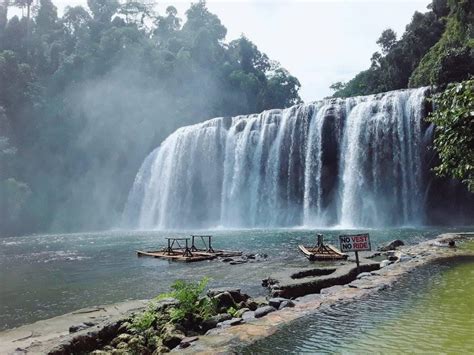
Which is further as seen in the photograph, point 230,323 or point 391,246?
point 391,246

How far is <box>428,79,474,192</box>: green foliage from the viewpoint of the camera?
21.3ft

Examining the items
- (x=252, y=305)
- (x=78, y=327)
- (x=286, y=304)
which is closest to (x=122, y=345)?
(x=78, y=327)

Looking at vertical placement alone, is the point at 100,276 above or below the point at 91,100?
below

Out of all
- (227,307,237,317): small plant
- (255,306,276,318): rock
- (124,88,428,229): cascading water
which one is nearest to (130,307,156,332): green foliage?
(227,307,237,317): small plant

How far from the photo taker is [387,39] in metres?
58.1

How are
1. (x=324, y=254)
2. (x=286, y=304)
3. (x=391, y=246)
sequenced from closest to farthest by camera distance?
(x=286, y=304), (x=324, y=254), (x=391, y=246)

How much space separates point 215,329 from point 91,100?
58.9 m

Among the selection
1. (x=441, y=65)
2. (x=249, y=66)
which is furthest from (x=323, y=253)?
(x=249, y=66)

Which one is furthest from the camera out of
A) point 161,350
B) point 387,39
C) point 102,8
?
point 102,8

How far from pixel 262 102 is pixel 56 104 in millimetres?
31776

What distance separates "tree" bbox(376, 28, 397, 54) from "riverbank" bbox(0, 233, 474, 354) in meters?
53.6

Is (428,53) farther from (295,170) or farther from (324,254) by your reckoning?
(324,254)

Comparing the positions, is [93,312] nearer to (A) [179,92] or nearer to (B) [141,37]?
(A) [179,92]

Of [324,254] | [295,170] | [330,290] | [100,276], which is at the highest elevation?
[295,170]
